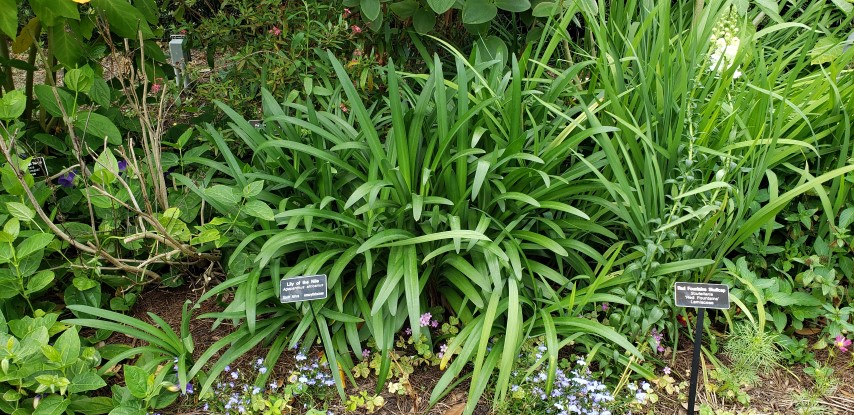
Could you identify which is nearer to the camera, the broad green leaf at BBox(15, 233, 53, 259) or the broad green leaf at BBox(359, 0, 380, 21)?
the broad green leaf at BBox(15, 233, 53, 259)

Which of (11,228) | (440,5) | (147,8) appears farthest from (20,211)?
(440,5)

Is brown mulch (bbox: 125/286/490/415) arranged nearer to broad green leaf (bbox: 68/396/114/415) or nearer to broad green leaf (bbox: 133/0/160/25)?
broad green leaf (bbox: 68/396/114/415)

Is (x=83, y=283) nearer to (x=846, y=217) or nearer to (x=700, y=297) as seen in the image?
(x=700, y=297)

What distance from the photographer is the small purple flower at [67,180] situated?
2383 millimetres

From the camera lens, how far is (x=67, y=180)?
2391 millimetres

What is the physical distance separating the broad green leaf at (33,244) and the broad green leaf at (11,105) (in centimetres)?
36

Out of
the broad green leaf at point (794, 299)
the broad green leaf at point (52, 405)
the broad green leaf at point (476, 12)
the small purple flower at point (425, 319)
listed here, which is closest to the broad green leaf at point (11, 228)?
the broad green leaf at point (52, 405)

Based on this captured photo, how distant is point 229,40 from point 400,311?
1505mm

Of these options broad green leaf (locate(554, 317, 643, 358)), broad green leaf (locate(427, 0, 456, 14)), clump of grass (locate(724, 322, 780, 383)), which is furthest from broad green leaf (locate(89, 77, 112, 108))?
clump of grass (locate(724, 322, 780, 383))

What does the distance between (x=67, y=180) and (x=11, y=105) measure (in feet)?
1.79

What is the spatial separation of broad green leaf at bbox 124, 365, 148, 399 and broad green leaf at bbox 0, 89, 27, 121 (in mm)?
820

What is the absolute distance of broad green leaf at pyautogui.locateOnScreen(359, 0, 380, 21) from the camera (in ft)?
7.47

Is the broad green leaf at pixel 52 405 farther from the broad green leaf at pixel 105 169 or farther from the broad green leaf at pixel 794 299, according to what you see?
the broad green leaf at pixel 794 299

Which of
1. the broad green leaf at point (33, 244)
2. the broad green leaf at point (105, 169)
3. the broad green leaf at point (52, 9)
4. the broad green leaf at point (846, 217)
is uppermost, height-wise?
the broad green leaf at point (52, 9)
